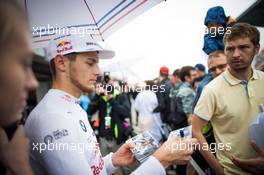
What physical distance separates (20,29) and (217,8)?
165 centimetres

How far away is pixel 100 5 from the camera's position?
1844mm

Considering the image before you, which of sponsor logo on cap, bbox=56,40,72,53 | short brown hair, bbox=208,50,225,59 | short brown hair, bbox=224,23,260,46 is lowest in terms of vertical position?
short brown hair, bbox=208,50,225,59

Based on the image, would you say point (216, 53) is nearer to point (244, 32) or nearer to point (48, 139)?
point (244, 32)

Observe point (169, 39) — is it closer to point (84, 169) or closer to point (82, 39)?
point (82, 39)

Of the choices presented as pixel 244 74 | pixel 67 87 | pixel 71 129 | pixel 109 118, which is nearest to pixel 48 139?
pixel 71 129

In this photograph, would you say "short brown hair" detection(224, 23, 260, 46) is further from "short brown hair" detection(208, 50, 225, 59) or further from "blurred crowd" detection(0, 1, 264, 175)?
"short brown hair" detection(208, 50, 225, 59)

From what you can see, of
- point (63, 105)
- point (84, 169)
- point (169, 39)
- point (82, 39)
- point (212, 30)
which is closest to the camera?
point (84, 169)

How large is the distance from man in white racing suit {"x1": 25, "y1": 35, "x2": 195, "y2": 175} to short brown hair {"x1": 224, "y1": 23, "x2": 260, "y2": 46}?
0.88 metres

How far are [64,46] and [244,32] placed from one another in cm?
127

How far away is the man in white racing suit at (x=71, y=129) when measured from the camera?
1.23 metres

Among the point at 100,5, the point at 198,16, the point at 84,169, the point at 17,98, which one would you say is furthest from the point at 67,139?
the point at 198,16

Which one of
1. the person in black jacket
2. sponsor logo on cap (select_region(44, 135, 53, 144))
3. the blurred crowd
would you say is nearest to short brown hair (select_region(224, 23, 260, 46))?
the blurred crowd

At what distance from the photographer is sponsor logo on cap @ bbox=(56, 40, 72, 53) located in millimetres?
1552

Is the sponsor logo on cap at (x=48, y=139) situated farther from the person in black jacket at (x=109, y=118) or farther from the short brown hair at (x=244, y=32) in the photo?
the person in black jacket at (x=109, y=118)
